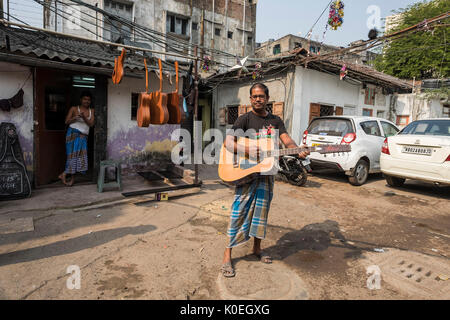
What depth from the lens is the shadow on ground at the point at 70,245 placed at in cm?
284

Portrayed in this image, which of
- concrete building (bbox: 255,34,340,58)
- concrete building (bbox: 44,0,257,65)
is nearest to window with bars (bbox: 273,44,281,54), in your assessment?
concrete building (bbox: 255,34,340,58)

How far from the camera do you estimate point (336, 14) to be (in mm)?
5828

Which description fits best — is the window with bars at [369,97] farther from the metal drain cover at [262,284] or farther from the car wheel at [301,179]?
the metal drain cover at [262,284]

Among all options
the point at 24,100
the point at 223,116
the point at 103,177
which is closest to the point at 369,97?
the point at 223,116

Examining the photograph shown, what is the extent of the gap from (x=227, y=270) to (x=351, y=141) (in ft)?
16.1

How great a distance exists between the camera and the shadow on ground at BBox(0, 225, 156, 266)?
284 cm

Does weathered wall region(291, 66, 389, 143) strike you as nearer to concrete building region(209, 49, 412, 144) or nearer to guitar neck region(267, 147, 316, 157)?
concrete building region(209, 49, 412, 144)

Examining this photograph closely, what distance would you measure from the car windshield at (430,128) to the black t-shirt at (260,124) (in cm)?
462

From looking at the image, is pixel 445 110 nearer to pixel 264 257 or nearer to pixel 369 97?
pixel 369 97

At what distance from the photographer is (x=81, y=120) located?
572 centimetres

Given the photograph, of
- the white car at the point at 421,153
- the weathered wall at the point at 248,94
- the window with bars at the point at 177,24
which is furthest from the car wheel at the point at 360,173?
the window with bars at the point at 177,24

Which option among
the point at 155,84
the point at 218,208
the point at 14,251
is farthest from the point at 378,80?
the point at 14,251
